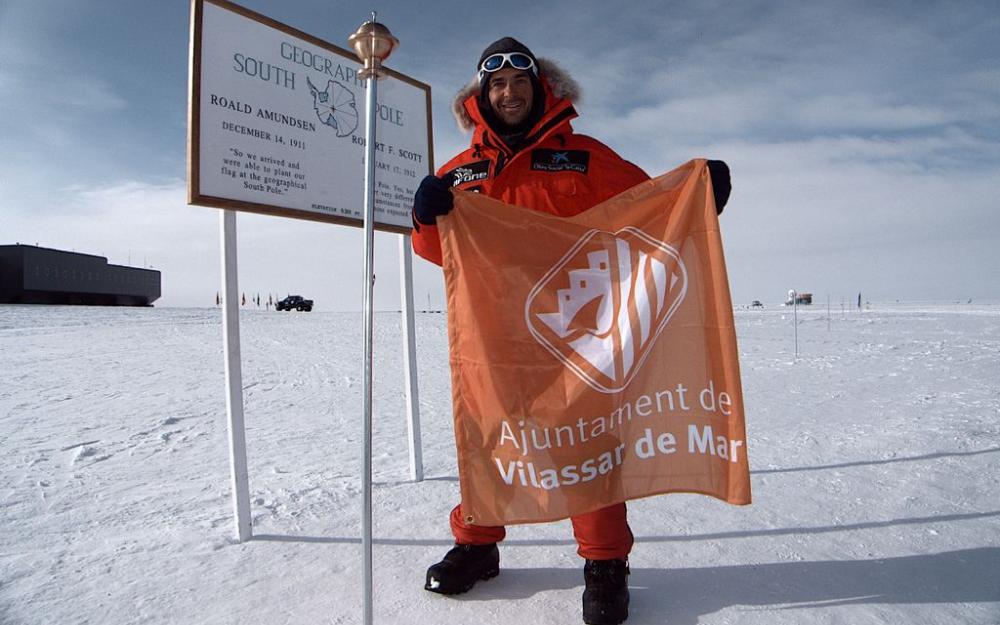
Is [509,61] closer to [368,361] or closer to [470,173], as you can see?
[470,173]

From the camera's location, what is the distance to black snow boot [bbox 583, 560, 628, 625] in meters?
2.08

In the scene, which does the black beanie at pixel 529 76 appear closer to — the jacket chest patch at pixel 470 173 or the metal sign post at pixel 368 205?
the jacket chest patch at pixel 470 173

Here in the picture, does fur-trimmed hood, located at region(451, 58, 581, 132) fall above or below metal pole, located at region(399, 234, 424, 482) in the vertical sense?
above

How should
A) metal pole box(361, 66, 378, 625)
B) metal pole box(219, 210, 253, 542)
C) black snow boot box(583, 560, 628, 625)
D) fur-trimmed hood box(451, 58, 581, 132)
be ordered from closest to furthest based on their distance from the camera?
1. metal pole box(361, 66, 378, 625)
2. black snow boot box(583, 560, 628, 625)
3. fur-trimmed hood box(451, 58, 581, 132)
4. metal pole box(219, 210, 253, 542)

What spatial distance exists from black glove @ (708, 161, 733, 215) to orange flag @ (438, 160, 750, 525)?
0.21 ft

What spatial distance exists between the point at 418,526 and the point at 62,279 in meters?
46.1

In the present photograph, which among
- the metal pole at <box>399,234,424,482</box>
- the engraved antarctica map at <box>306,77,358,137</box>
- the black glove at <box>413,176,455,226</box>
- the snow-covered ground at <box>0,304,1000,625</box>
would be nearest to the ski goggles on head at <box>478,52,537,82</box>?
the black glove at <box>413,176,455,226</box>

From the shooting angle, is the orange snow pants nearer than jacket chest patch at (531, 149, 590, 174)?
Yes

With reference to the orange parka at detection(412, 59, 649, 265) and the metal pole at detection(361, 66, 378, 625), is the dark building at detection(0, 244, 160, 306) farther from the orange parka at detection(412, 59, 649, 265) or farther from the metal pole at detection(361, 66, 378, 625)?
the metal pole at detection(361, 66, 378, 625)

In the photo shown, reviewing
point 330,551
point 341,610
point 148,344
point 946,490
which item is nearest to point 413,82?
point 330,551

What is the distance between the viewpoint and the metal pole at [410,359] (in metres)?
3.83

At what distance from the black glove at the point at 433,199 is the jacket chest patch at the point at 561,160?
1.58 ft

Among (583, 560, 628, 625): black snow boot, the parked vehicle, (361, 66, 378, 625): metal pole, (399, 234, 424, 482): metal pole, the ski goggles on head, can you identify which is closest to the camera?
(361, 66, 378, 625): metal pole

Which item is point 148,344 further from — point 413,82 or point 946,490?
point 946,490
